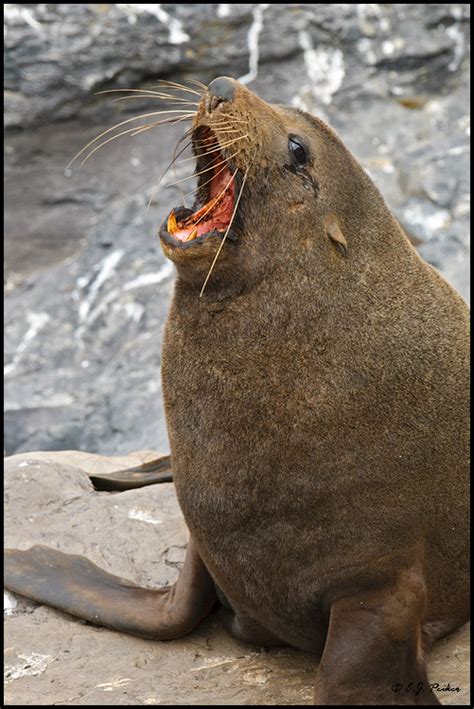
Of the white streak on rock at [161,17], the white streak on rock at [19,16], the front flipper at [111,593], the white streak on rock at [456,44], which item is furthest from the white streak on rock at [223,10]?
the front flipper at [111,593]

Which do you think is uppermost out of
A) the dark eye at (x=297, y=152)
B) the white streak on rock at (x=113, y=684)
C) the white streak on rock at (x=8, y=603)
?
the dark eye at (x=297, y=152)

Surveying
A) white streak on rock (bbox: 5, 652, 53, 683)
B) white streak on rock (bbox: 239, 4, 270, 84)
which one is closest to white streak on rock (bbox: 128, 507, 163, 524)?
white streak on rock (bbox: 5, 652, 53, 683)

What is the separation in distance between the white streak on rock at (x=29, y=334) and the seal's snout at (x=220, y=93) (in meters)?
7.29

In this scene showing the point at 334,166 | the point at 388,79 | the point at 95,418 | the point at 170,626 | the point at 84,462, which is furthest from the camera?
the point at 388,79

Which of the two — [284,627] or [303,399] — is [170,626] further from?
[303,399]

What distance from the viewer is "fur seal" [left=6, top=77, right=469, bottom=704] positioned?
11.8 ft

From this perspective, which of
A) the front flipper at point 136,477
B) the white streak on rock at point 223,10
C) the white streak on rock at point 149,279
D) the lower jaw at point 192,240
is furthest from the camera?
the white streak on rock at point 223,10

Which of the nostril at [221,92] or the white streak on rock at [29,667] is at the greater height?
the nostril at [221,92]

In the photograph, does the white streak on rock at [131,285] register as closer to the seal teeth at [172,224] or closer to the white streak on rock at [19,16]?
the white streak on rock at [19,16]

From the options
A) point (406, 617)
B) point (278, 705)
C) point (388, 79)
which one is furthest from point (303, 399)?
point (388, 79)

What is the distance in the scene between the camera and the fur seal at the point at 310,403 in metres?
3.61

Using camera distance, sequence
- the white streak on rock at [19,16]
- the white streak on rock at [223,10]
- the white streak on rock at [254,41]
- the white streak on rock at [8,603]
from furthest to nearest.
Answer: the white streak on rock at [223,10], the white streak on rock at [254,41], the white streak on rock at [19,16], the white streak on rock at [8,603]

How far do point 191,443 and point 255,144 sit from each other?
107 cm

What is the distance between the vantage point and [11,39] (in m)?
12.6
